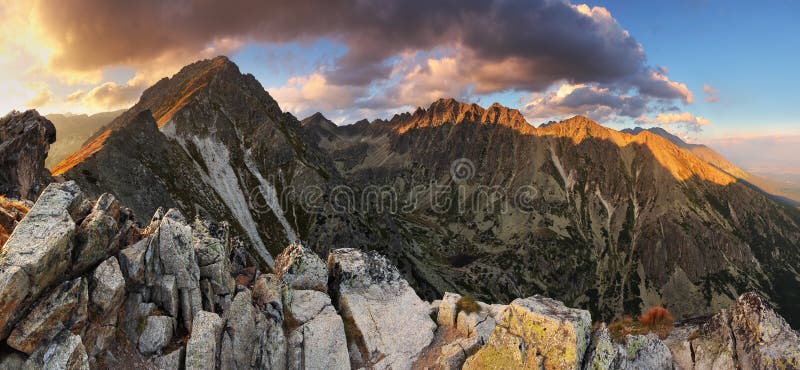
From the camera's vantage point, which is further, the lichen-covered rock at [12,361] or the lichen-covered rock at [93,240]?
the lichen-covered rock at [93,240]

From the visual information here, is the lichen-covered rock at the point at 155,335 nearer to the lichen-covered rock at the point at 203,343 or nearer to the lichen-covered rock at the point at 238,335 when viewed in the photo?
the lichen-covered rock at the point at 203,343

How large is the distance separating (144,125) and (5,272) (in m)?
168

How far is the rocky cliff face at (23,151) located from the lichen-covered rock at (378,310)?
3850cm

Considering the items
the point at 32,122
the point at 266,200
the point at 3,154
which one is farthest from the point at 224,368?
the point at 266,200

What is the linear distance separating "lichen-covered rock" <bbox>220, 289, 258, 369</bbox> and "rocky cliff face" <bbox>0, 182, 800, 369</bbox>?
0.07 m

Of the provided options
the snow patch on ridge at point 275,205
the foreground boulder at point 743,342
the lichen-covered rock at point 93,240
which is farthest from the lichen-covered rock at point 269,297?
the snow patch on ridge at point 275,205

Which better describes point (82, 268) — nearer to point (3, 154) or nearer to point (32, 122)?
point (3, 154)

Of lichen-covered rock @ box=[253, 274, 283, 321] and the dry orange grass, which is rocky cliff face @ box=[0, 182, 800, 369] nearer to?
lichen-covered rock @ box=[253, 274, 283, 321]

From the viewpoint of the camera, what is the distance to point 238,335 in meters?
27.2

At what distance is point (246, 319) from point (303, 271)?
30.2ft

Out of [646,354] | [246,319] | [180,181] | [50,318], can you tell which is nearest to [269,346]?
[246,319]

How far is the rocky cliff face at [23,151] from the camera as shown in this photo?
49125 millimetres

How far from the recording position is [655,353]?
101 ft

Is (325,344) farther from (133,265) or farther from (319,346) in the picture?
(133,265)
